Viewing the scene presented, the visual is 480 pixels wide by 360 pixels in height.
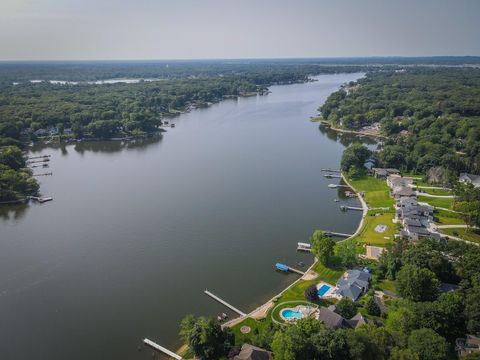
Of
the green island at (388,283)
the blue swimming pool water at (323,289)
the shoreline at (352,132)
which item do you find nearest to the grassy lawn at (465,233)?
the green island at (388,283)

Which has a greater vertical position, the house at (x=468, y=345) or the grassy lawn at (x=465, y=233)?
the house at (x=468, y=345)

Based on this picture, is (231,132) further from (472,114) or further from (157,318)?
(157,318)

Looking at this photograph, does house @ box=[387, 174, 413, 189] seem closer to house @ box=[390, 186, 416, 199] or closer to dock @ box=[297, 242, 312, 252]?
house @ box=[390, 186, 416, 199]

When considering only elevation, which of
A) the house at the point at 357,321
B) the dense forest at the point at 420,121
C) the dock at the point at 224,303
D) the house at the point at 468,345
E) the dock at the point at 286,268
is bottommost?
the dock at the point at 224,303

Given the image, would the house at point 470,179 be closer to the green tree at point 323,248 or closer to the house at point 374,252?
the house at point 374,252

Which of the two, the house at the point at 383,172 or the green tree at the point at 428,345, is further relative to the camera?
the house at the point at 383,172

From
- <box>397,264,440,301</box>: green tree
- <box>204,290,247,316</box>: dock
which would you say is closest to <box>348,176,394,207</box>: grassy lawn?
<box>397,264,440,301</box>: green tree

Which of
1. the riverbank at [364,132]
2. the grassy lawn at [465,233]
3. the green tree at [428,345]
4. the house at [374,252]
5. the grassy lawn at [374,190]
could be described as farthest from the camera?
the riverbank at [364,132]
